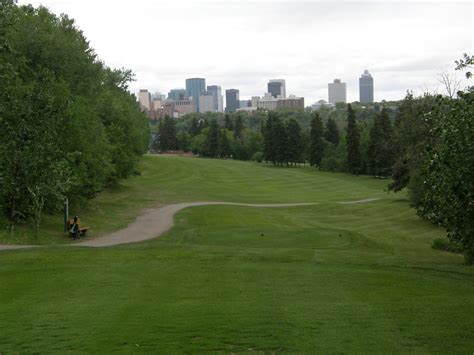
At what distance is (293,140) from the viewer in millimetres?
108375

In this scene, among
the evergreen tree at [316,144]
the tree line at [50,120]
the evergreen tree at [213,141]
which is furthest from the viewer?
the evergreen tree at [213,141]

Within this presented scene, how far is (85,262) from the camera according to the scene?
52.5ft

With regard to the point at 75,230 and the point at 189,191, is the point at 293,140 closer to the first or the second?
the point at 189,191

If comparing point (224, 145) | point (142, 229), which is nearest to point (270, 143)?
point (224, 145)

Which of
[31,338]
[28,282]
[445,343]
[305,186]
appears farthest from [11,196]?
[305,186]

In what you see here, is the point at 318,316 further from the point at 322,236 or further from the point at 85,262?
the point at 322,236

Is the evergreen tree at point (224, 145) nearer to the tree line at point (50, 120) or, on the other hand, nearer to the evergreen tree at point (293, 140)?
the evergreen tree at point (293, 140)

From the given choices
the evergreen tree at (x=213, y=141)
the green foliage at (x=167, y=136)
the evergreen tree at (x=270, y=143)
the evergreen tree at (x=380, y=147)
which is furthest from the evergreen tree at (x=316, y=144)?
the green foliage at (x=167, y=136)

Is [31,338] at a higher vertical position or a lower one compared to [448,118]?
lower

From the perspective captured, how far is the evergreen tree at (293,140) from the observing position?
353ft

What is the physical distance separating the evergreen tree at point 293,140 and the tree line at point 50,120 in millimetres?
53492

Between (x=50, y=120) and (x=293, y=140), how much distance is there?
8774cm

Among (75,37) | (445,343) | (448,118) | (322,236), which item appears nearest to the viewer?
(445,343)

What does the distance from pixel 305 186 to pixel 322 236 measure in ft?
159
